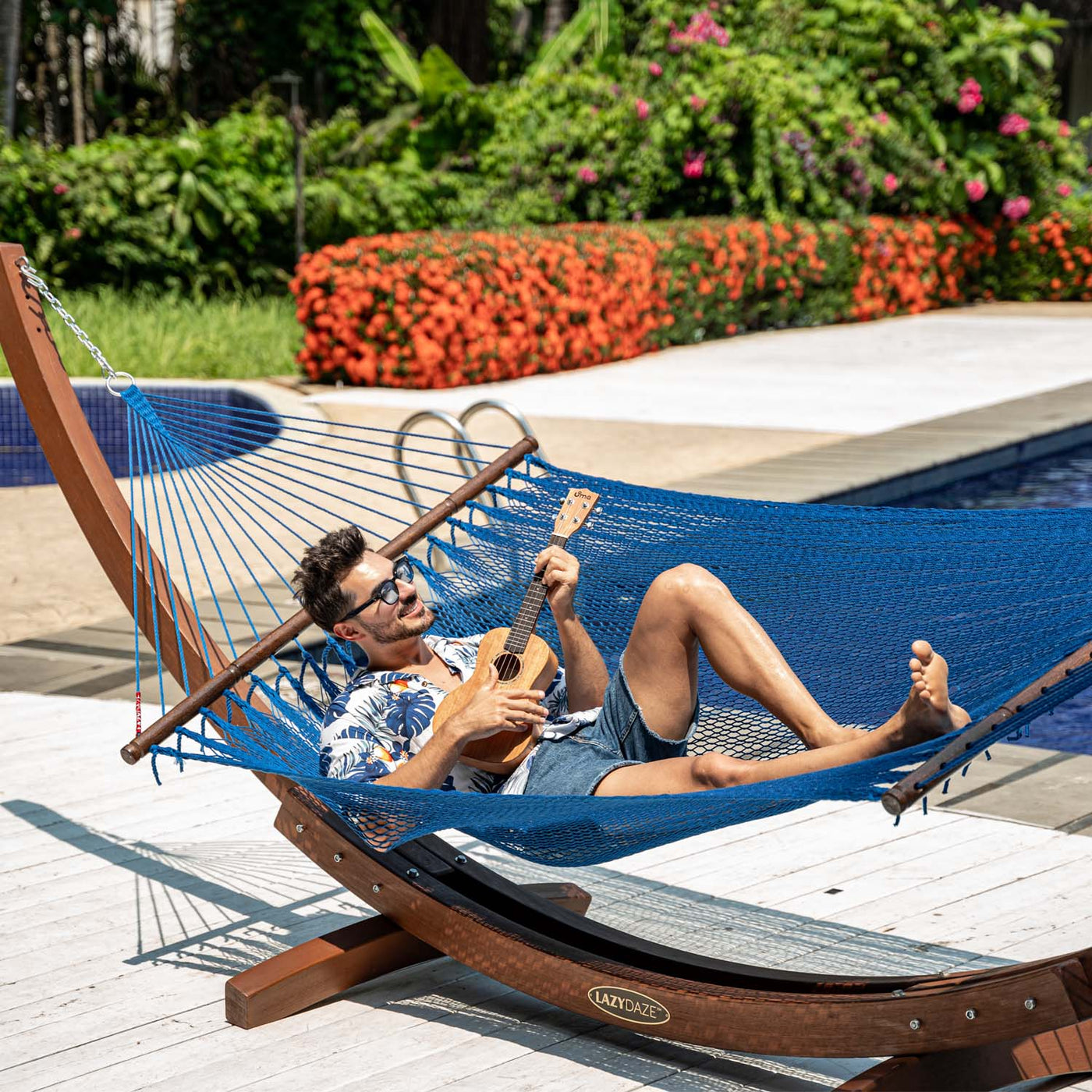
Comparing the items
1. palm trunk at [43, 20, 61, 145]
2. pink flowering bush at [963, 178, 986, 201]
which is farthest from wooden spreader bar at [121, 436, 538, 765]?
palm trunk at [43, 20, 61, 145]

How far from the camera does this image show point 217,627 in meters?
4.93

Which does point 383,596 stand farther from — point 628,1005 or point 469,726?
point 628,1005

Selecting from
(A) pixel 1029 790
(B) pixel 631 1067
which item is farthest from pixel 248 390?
(B) pixel 631 1067

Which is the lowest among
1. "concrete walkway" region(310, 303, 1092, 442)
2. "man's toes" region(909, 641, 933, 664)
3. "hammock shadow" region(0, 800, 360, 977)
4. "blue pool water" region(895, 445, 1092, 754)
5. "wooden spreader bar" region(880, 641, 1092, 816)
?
"hammock shadow" region(0, 800, 360, 977)

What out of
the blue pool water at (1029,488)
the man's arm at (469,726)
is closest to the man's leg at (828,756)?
the man's arm at (469,726)

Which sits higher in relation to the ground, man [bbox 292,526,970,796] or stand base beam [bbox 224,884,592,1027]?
man [bbox 292,526,970,796]

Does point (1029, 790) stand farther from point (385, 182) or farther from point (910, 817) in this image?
point (385, 182)

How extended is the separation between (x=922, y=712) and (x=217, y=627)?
306 cm

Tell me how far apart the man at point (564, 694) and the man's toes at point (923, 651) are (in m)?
0.27

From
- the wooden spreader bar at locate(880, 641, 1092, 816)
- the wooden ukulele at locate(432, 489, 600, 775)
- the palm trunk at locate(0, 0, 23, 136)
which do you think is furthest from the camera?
the palm trunk at locate(0, 0, 23, 136)

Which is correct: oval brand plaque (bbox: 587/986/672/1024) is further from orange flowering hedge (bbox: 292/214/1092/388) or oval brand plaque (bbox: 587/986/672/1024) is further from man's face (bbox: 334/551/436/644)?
orange flowering hedge (bbox: 292/214/1092/388)

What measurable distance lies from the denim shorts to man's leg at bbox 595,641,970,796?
0.18ft

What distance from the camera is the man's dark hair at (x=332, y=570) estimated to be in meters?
2.93

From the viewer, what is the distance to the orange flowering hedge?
9969mm
